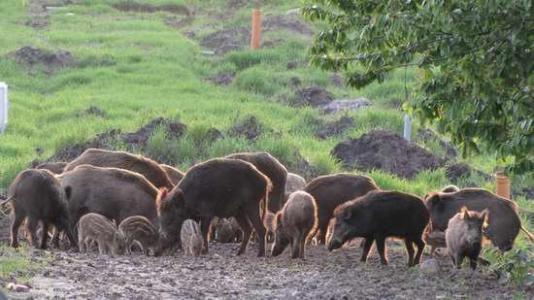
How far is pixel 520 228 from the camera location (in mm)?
13883

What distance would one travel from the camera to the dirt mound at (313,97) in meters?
24.4

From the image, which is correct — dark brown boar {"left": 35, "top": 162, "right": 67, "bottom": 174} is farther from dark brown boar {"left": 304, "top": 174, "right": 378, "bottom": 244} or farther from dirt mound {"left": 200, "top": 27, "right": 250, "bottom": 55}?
dirt mound {"left": 200, "top": 27, "right": 250, "bottom": 55}

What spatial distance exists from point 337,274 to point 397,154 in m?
7.51

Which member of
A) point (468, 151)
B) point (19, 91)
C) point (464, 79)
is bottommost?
point (19, 91)

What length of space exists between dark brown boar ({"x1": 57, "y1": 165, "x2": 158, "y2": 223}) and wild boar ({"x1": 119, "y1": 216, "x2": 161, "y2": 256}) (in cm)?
49

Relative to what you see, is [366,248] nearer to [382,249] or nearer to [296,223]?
[382,249]

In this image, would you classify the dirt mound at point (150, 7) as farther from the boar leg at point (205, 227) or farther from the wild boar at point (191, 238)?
the wild boar at point (191, 238)

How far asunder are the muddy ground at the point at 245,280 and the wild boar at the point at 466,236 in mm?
209

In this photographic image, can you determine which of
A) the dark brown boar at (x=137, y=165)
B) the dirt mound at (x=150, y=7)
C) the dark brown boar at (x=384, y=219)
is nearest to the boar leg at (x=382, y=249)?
the dark brown boar at (x=384, y=219)

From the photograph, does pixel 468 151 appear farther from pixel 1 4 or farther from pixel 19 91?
pixel 1 4

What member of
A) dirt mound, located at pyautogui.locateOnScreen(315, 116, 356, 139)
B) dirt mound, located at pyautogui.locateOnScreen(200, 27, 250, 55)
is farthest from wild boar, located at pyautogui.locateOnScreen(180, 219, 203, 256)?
dirt mound, located at pyautogui.locateOnScreen(200, 27, 250, 55)

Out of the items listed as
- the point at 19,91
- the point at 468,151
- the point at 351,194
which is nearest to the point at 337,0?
the point at 468,151

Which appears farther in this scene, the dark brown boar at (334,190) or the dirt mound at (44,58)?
the dirt mound at (44,58)

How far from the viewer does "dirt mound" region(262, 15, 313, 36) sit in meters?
32.0
